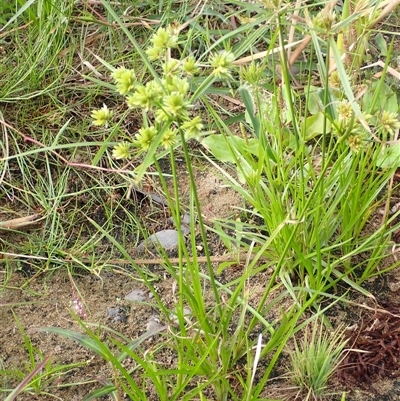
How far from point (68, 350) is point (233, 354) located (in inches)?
13.5

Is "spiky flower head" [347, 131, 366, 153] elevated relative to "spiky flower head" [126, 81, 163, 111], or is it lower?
lower

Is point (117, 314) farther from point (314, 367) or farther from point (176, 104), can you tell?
point (176, 104)

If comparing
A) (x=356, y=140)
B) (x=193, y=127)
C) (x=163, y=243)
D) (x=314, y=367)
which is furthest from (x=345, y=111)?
(x=163, y=243)

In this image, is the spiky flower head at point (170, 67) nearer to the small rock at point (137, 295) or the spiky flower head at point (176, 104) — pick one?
the spiky flower head at point (176, 104)

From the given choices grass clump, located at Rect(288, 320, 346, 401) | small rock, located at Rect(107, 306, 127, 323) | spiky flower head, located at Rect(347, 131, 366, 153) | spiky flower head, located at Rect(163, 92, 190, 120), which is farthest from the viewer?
small rock, located at Rect(107, 306, 127, 323)

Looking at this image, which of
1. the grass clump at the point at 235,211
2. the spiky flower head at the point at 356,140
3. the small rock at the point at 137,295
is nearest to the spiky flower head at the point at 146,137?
the grass clump at the point at 235,211

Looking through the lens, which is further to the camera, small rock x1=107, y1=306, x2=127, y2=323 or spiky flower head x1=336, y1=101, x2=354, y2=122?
small rock x1=107, y1=306, x2=127, y2=323

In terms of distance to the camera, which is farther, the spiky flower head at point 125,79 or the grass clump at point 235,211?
the grass clump at point 235,211

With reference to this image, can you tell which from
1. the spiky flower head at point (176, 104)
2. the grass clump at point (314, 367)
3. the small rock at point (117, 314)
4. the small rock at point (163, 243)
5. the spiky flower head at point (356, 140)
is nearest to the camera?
the spiky flower head at point (176, 104)

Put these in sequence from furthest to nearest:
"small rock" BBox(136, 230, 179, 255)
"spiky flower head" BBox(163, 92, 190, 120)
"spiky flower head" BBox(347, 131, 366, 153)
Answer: "small rock" BBox(136, 230, 179, 255) < "spiky flower head" BBox(347, 131, 366, 153) < "spiky flower head" BBox(163, 92, 190, 120)

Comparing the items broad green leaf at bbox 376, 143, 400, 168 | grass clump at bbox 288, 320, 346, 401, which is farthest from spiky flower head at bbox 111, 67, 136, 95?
broad green leaf at bbox 376, 143, 400, 168

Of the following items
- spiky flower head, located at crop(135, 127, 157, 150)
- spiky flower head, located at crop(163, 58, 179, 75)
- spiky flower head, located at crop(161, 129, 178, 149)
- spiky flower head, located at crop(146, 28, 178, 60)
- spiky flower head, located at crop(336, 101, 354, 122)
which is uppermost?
spiky flower head, located at crop(146, 28, 178, 60)

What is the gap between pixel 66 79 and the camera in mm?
1770

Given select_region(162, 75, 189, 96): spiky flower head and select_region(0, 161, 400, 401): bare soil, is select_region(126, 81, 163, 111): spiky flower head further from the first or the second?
select_region(0, 161, 400, 401): bare soil
